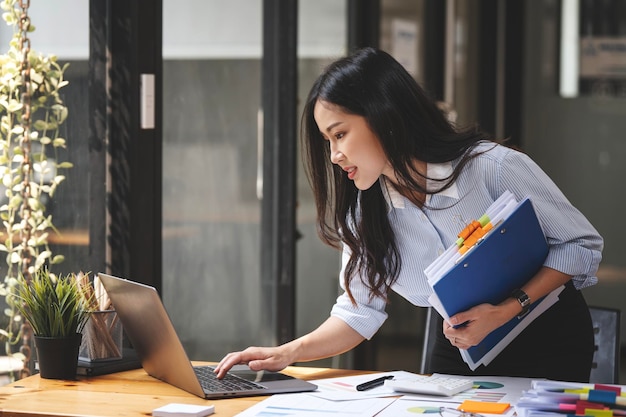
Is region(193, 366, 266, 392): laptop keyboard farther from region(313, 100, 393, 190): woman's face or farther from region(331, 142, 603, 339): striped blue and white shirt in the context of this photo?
region(313, 100, 393, 190): woman's face

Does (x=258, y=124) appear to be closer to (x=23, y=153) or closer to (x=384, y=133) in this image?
(x=23, y=153)

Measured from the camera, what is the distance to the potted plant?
2.25 m

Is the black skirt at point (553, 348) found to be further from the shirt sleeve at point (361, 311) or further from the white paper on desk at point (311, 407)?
the white paper on desk at point (311, 407)

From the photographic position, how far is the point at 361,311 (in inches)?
96.0

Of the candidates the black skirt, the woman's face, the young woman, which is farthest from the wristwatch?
the woman's face

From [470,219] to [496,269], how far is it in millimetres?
215

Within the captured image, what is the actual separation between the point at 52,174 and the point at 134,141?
28 centimetres

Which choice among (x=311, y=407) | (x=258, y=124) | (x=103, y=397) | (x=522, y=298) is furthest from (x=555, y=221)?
(x=258, y=124)

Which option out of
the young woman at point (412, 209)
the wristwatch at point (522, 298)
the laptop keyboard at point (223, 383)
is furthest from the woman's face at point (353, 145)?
the laptop keyboard at point (223, 383)

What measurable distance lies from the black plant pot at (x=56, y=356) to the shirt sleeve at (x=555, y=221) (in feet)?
3.37

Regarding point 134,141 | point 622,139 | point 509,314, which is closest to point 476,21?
point 622,139

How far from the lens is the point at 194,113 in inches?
129

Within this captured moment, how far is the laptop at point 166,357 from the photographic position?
2.10 meters

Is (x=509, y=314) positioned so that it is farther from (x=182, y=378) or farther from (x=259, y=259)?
(x=259, y=259)
